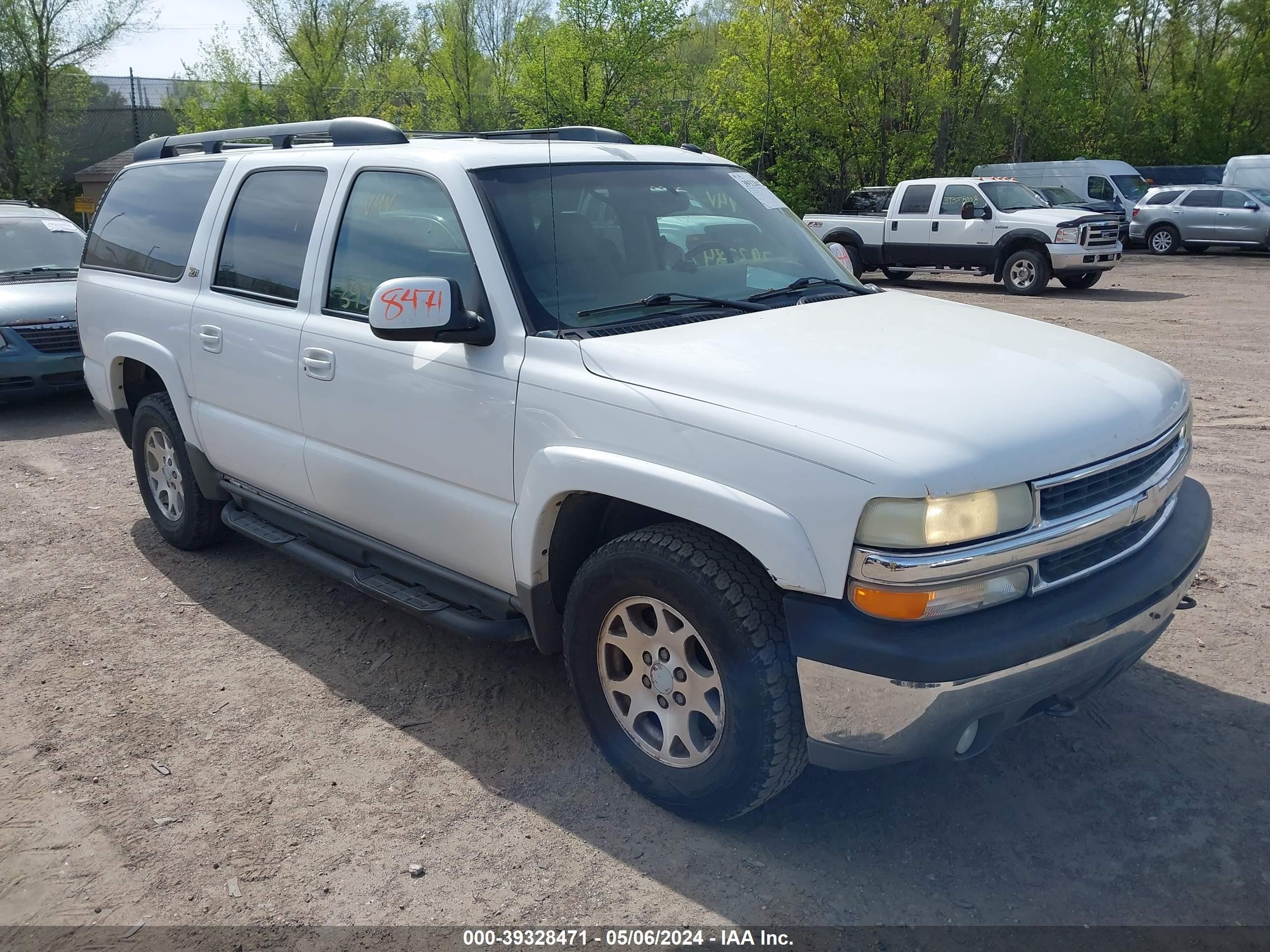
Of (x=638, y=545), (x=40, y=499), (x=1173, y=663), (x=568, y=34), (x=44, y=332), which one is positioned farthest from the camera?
(x=568, y=34)

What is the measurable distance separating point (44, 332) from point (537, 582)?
24.7ft

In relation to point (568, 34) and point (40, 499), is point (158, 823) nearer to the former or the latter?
point (40, 499)

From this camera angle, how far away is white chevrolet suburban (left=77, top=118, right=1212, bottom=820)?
2.61 m

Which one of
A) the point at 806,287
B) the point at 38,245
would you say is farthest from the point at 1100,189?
the point at 806,287

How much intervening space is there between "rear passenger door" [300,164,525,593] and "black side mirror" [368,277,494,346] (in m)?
0.16

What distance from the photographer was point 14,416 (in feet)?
30.3

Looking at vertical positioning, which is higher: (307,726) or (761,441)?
(761,441)

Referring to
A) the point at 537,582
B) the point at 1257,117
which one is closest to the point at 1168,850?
the point at 537,582

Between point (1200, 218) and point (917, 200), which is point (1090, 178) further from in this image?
point (917, 200)

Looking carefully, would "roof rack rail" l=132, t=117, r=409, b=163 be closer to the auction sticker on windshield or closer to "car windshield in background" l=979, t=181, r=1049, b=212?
the auction sticker on windshield

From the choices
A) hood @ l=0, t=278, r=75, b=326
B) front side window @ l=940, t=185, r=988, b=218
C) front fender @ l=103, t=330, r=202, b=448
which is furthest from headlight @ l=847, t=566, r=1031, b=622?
front side window @ l=940, t=185, r=988, b=218

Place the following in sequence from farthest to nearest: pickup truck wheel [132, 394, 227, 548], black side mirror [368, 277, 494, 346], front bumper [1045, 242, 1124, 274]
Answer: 1. front bumper [1045, 242, 1124, 274]
2. pickup truck wheel [132, 394, 227, 548]
3. black side mirror [368, 277, 494, 346]

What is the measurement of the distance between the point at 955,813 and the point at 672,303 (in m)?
1.86

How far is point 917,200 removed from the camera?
1898 cm
